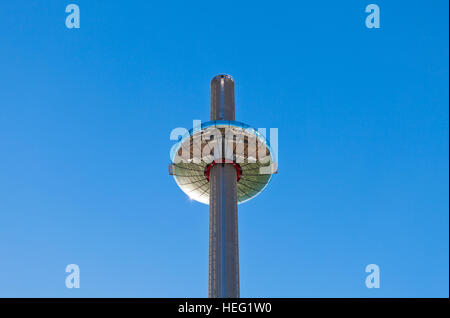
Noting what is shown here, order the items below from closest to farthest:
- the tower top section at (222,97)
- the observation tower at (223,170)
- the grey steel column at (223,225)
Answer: the grey steel column at (223,225) → the observation tower at (223,170) → the tower top section at (222,97)

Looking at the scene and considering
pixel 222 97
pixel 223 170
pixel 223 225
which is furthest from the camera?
pixel 222 97

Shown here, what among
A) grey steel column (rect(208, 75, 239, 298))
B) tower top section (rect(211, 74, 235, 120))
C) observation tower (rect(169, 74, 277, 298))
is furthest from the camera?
tower top section (rect(211, 74, 235, 120))

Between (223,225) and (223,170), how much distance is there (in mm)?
7251

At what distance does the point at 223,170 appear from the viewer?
60.0m

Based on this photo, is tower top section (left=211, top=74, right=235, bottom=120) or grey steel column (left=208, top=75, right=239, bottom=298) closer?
grey steel column (left=208, top=75, right=239, bottom=298)

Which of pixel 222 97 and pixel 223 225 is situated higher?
pixel 222 97

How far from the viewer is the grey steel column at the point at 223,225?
5194 centimetres

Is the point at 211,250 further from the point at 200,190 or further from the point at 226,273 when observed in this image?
the point at 200,190

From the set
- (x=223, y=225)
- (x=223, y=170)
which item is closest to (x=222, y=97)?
(x=223, y=170)

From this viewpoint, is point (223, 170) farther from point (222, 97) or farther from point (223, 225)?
point (222, 97)

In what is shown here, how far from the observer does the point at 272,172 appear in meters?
64.9

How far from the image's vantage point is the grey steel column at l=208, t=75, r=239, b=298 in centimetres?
5194
